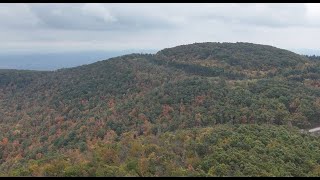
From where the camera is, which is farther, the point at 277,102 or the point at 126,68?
the point at 126,68

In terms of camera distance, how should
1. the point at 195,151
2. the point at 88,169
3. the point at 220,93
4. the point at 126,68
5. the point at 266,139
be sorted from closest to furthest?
the point at 88,169, the point at 195,151, the point at 266,139, the point at 220,93, the point at 126,68

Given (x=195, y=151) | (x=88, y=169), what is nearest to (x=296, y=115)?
(x=195, y=151)

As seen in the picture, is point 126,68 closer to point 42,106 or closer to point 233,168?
point 42,106

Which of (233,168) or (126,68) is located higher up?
(126,68)

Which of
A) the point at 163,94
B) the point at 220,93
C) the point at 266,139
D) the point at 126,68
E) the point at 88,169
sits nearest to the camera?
the point at 88,169

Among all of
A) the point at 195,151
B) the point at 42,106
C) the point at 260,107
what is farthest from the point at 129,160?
the point at 42,106

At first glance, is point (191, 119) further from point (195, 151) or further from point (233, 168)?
point (233, 168)
